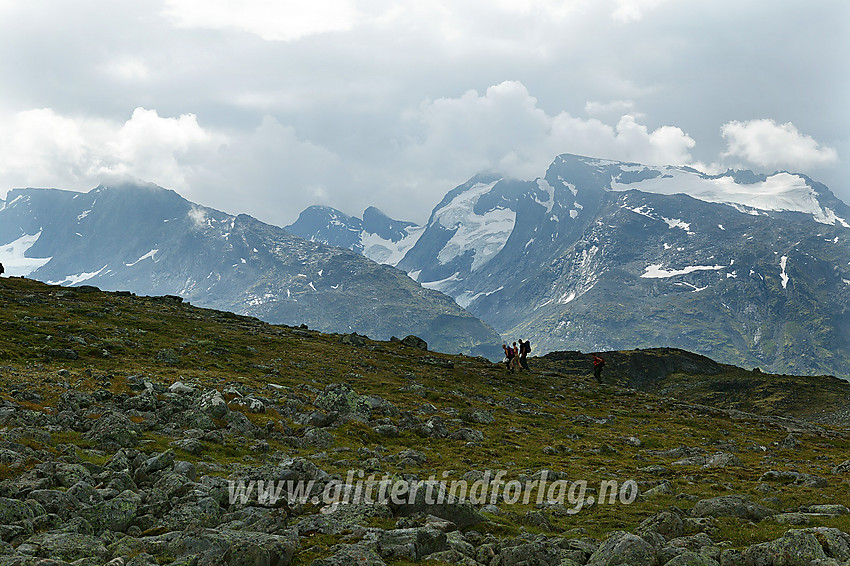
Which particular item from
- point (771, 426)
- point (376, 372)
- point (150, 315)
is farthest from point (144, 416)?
point (771, 426)

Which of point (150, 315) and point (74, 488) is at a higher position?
point (150, 315)

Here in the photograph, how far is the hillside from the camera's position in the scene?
1418 cm

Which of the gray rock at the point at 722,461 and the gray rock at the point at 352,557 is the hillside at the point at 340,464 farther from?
the gray rock at the point at 722,461

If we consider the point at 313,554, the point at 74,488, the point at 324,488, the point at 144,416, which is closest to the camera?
the point at 313,554

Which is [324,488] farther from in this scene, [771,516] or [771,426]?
[771,426]

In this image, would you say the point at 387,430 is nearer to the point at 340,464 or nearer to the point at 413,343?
the point at 340,464

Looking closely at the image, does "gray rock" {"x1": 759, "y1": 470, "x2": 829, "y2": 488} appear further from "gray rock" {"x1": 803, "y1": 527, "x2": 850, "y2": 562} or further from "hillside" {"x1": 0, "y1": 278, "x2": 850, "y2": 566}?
"gray rock" {"x1": 803, "y1": 527, "x2": 850, "y2": 562}

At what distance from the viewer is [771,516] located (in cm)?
1847

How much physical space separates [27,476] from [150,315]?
2389 inches

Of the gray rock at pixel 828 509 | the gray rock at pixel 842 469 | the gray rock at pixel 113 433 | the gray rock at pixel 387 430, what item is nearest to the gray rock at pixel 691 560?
the gray rock at pixel 828 509

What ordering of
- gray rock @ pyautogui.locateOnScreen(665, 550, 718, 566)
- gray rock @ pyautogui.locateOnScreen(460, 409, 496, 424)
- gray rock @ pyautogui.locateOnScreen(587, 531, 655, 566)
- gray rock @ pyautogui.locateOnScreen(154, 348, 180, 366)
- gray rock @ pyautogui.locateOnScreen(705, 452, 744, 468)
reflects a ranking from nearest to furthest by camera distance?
gray rock @ pyautogui.locateOnScreen(665, 550, 718, 566) → gray rock @ pyautogui.locateOnScreen(587, 531, 655, 566) → gray rock @ pyautogui.locateOnScreen(705, 452, 744, 468) → gray rock @ pyautogui.locateOnScreen(460, 409, 496, 424) → gray rock @ pyautogui.locateOnScreen(154, 348, 180, 366)

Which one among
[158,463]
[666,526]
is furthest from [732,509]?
[158,463]

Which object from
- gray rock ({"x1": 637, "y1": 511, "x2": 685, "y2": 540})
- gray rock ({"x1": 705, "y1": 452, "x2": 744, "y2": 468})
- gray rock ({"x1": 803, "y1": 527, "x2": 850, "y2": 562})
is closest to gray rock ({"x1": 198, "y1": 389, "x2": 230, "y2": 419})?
gray rock ({"x1": 637, "y1": 511, "x2": 685, "y2": 540})

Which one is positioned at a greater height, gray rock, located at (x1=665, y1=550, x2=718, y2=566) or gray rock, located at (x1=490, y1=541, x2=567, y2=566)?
gray rock, located at (x1=665, y1=550, x2=718, y2=566)
